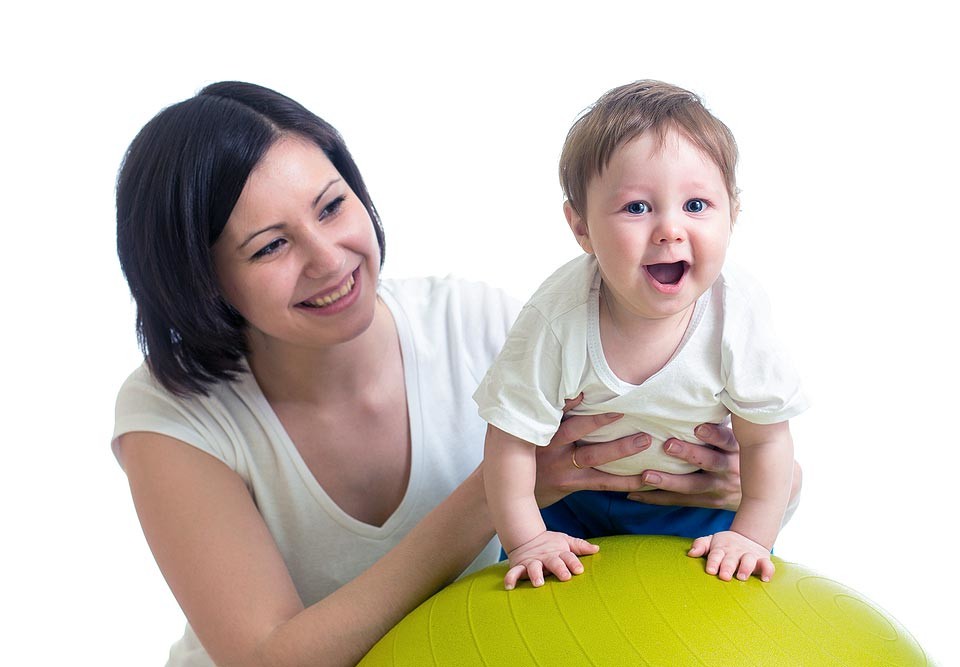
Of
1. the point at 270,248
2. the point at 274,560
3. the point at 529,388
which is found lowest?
the point at 274,560

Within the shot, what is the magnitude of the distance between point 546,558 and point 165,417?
0.81m

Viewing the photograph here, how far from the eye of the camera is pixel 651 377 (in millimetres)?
1582

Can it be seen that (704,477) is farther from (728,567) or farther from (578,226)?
Answer: (578,226)

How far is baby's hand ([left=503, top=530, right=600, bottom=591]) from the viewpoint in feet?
5.05

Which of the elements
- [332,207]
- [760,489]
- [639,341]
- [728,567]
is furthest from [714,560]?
[332,207]

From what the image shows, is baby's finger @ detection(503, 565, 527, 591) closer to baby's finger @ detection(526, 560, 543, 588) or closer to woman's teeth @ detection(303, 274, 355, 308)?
baby's finger @ detection(526, 560, 543, 588)

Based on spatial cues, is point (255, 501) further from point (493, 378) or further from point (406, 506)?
point (493, 378)

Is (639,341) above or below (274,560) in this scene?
above

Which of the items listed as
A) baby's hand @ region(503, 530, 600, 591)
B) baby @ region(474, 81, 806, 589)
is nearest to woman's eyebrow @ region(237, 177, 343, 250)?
baby @ region(474, 81, 806, 589)

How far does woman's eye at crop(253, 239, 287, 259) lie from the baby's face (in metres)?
0.60

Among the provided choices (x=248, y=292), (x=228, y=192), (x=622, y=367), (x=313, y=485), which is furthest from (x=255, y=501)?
(x=622, y=367)

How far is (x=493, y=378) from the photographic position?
162 centimetres

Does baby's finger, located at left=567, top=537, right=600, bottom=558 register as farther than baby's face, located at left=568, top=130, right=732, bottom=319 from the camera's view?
Yes

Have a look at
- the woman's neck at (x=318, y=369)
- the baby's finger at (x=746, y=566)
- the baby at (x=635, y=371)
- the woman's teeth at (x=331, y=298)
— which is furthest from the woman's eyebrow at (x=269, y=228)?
the baby's finger at (x=746, y=566)
